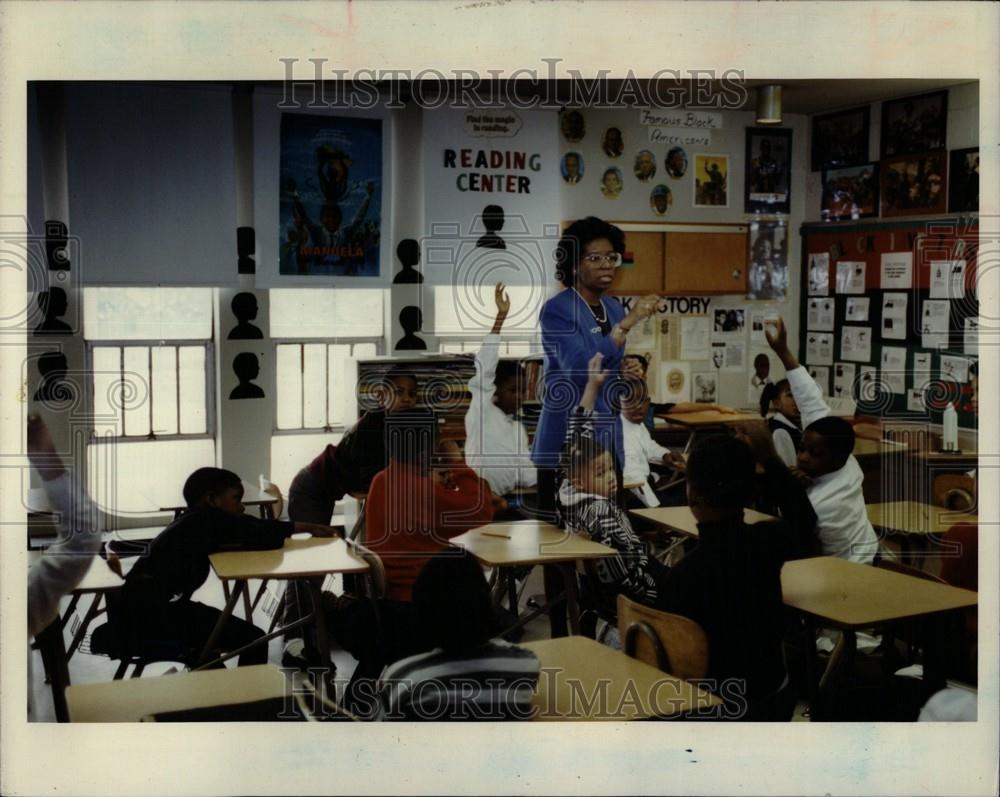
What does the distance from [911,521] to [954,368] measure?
1.53 feet

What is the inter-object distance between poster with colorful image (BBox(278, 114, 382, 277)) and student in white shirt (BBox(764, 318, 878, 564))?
1361mm

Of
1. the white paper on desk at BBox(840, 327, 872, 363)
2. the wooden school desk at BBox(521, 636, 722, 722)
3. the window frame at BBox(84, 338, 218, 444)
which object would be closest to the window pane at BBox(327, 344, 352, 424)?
the window frame at BBox(84, 338, 218, 444)

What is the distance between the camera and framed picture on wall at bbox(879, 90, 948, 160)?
9.93 feet

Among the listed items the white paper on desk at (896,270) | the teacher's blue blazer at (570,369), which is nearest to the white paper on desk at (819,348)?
the white paper on desk at (896,270)

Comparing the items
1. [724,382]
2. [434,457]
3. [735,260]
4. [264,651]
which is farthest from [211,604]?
[735,260]

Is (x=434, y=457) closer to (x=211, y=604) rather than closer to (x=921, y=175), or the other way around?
(x=211, y=604)

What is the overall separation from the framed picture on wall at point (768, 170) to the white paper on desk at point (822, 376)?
0.49m

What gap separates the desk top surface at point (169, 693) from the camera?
114 inches

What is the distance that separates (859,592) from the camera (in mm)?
3053

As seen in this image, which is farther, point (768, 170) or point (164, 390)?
point (768, 170)

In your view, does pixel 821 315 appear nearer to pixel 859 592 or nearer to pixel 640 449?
pixel 640 449

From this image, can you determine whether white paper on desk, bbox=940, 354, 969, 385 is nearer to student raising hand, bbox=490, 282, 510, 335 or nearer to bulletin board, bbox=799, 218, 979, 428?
bulletin board, bbox=799, 218, 979, 428

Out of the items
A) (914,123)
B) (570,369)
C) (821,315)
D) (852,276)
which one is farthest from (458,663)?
(914,123)

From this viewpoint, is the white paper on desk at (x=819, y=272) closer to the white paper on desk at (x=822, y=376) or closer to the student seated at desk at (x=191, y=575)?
the white paper on desk at (x=822, y=376)
